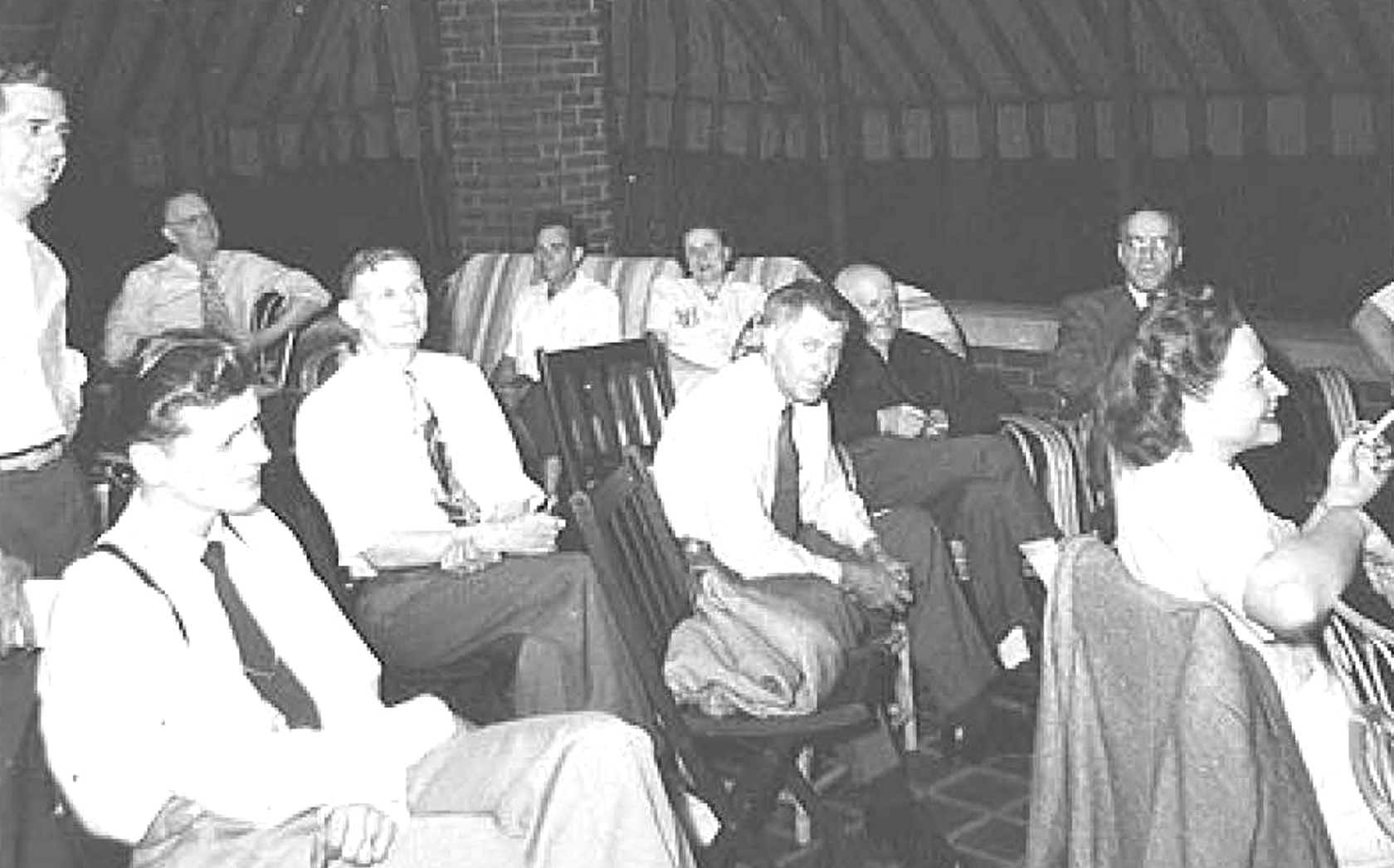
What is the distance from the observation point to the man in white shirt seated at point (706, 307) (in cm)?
661

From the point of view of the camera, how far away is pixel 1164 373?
269 cm

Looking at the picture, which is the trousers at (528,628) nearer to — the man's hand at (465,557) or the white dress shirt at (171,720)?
the man's hand at (465,557)

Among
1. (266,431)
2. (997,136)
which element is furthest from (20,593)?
(997,136)

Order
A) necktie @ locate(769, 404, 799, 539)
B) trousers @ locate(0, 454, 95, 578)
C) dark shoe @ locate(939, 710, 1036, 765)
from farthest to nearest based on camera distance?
dark shoe @ locate(939, 710, 1036, 765), necktie @ locate(769, 404, 799, 539), trousers @ locate(0, 454, 95, 578)

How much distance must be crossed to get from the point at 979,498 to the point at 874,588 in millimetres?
954

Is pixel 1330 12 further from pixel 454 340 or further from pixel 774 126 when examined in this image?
pixel 454 340

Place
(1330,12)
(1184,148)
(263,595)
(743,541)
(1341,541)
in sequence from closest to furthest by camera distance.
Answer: (1341,541) → (263,595) → (743,541) → (1330,12) → (1184,148)

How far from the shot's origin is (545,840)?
7.94ft

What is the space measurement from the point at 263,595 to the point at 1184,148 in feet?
14.9

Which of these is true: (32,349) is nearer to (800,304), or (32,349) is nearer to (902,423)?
(800,304)

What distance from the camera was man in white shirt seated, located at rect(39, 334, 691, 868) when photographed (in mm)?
2301

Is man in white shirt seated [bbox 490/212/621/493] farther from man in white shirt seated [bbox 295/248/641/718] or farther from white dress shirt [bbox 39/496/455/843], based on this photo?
white dress shirt [bbox 39/496/455/843]

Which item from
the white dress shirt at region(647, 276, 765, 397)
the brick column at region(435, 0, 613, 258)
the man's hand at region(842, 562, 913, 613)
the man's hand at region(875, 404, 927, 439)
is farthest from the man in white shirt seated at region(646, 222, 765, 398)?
the man's hand at region(842, 562, 913, 613)

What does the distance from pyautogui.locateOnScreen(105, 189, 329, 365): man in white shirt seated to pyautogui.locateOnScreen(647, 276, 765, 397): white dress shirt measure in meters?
1.36
